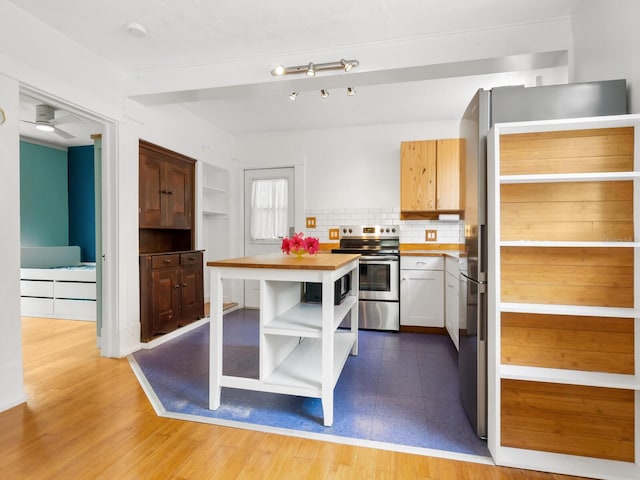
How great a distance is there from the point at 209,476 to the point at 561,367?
178 cm

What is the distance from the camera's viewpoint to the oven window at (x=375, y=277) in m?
3.95

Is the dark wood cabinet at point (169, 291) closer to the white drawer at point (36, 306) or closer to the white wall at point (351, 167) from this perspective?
the white wall at point (351, 167)

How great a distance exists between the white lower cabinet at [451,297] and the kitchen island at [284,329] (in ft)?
4.59

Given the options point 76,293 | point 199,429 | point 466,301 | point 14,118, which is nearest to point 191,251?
point 76,293

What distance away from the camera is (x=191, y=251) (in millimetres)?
3986

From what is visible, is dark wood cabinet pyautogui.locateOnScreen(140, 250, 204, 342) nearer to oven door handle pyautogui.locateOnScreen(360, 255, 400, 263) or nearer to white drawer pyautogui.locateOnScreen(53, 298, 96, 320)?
white drawer pyautogui.locateOnScreen(53, 298, 96, 320)

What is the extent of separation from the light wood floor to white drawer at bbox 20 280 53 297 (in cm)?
267

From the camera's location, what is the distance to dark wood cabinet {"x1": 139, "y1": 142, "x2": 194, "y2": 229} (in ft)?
11.3

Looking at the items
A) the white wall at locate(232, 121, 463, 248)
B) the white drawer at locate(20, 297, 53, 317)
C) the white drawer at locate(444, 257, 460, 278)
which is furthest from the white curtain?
the white drawer at locate(20, 297, 53, 317)

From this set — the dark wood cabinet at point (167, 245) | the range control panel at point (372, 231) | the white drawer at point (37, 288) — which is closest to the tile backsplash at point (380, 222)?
the range control panel at point (372, 231)

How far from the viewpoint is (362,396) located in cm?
229

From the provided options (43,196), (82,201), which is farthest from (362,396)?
(43,196)

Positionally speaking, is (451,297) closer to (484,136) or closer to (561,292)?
(561,292)

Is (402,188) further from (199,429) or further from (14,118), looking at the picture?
(14,118)
